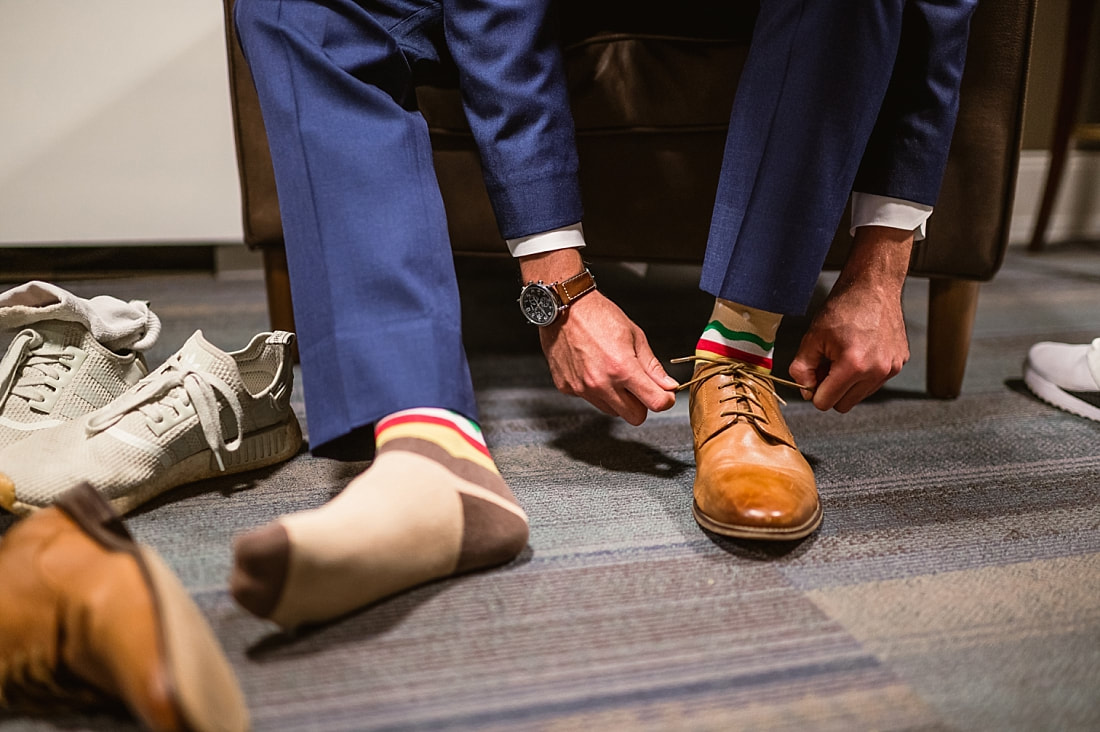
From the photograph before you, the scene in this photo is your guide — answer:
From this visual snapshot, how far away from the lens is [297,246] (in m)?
0.54

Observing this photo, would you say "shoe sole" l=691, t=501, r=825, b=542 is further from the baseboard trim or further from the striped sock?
the baseboard trim

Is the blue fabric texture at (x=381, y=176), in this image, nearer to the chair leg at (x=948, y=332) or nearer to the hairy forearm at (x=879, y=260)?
the hairy forearm at (x=879, y=260)

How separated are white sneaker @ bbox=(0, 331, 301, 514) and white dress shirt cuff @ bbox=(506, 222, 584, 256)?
0.22 metres

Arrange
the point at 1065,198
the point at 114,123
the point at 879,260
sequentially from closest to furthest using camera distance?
the point at 879,260 < the point at 114,123 < the point at 1065,198

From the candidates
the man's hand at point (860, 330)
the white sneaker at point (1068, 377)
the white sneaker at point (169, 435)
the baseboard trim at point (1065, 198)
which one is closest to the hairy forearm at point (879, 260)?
the man's hand at point (860, 330)

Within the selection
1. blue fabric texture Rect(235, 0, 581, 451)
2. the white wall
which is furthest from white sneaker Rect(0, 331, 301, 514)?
the white wall

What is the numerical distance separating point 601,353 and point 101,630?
0.40 metres

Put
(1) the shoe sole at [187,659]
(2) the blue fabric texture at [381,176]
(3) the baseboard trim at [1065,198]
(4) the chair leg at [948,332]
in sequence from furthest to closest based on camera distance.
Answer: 1. (3) the baseboard trim at [1065,198]
2. (4) the chair leg at [948,332]
3. (2) the blue fabric texture at [381,176]
4. (1) the shoe sole at [187,659]

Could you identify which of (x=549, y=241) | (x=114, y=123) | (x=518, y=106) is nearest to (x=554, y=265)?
(x=549, y=241)

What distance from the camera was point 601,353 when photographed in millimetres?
624

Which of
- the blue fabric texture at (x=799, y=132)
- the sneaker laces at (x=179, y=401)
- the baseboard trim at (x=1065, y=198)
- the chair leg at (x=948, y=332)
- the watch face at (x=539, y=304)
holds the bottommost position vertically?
the baseboard trim at (x=1065, y=198)

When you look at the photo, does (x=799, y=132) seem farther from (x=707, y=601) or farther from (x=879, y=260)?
(x=707, y=601)

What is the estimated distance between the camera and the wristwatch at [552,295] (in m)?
0.63

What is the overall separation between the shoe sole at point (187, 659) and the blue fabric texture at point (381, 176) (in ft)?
0.55
